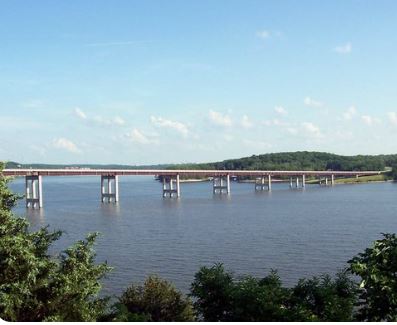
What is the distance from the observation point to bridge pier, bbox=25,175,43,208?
72750mm

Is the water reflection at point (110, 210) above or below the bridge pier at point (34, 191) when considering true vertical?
below

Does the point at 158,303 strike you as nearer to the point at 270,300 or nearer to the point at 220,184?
the point at 270,300

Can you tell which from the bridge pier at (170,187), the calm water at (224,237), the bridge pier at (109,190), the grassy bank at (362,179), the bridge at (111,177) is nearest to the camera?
the calm water at (224,237)

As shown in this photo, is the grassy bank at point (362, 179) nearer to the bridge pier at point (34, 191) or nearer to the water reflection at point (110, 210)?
the water reflection at point (110, 210)

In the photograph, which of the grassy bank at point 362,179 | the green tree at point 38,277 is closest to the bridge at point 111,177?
the grassy bank at point 362,179

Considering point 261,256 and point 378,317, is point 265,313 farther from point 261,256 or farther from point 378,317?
point 261,256

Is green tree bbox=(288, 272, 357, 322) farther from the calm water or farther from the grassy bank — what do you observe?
the grassy bank

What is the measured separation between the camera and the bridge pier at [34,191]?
72750 millimetres

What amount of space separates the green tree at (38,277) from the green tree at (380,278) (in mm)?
5584

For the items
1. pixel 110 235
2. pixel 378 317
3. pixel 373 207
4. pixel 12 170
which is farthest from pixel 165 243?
pixel 12 170

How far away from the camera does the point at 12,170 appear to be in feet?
254

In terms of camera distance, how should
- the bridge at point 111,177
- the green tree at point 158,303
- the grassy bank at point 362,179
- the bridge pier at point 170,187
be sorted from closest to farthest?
the green tree at point 158,303 < the bridge at point 111,177 < the bridge pier at point 170,187 < the grassy bank at point 362,179

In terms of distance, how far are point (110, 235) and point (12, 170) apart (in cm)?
3994

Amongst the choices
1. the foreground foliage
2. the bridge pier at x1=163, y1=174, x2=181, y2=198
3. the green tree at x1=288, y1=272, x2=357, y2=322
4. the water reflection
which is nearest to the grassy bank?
the bridge pier at x1=163, y1=174, x2=181, y2=198
